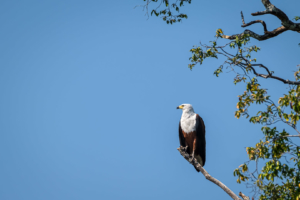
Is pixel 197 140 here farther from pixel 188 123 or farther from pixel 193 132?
pixel 188 123

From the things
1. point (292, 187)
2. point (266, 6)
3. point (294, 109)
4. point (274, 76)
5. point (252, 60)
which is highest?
point (266, 6)

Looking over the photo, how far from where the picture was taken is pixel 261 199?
20.2ft

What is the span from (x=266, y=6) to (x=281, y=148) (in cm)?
296

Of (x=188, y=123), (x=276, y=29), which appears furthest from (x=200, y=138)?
(x=276, y=29)

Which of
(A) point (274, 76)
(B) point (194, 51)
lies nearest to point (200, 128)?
(B) point (194, 51)

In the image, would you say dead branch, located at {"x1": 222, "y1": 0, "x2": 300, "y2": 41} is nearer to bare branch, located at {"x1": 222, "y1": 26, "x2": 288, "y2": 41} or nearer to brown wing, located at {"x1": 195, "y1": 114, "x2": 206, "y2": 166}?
bare branch, located at {"x1": 222, "y1": 26, "x2": 288, "y2": 41}

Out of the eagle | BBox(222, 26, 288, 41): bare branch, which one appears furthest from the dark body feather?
BBox(222, 26, 288, 41): bare branch

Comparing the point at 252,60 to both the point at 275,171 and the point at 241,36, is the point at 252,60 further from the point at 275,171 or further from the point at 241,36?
the point at 275,171

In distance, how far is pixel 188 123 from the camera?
30.6 feet

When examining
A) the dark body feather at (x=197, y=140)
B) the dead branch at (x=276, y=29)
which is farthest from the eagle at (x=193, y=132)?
the dead branch at (x=276, y=29)

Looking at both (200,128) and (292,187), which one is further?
(200,128)

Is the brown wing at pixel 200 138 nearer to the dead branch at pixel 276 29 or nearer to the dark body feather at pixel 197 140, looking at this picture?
the dark body feather at pixel 197 140

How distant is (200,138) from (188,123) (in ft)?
1.79

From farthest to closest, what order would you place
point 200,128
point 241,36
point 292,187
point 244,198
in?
point 200,128
point 241,36
point 244,198
point 292,187
